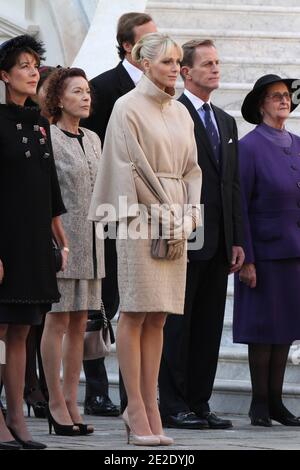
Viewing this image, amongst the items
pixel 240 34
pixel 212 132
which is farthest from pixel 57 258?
pixel 240 34

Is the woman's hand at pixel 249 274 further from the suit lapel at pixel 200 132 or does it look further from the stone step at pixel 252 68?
the stone step at pixel 252 68

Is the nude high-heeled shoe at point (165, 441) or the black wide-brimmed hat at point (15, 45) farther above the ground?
the black wide-brimmed hat at point (15, 45)

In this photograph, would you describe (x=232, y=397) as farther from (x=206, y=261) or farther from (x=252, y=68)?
(x=252, y=68)

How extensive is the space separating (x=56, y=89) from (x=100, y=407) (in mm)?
1728

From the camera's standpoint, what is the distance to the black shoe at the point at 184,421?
23.7ft

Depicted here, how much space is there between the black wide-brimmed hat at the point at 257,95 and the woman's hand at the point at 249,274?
815mm

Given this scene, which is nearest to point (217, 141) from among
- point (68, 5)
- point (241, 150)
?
point (241, 150)

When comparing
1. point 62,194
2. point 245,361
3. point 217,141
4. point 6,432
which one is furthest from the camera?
point 245,361

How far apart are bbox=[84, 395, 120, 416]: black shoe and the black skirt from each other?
1.77 meters

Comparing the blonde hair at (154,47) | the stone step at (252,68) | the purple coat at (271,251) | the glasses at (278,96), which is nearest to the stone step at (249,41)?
the stone step at (252,68)

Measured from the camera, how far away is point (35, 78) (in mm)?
6316

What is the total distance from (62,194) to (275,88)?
1.47m
